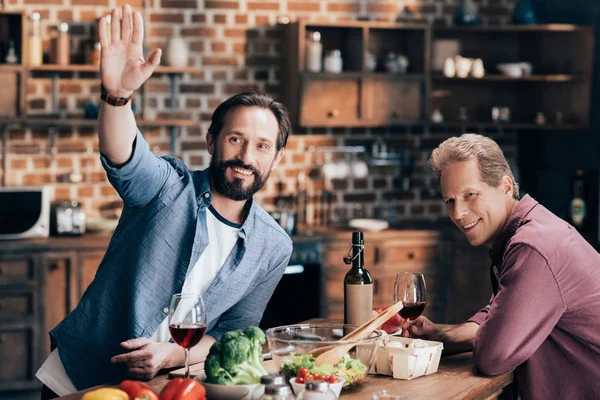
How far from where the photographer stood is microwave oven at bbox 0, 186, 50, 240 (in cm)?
506

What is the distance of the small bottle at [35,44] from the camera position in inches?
207

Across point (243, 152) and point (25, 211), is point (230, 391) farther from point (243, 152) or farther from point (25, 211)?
point (25, 211)

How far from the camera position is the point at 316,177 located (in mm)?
6043

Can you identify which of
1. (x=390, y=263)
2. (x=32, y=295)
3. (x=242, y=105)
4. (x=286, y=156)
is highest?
(x=242, y=105)

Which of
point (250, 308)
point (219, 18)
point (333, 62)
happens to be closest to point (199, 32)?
point (219, 18)

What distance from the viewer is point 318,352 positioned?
2189mm

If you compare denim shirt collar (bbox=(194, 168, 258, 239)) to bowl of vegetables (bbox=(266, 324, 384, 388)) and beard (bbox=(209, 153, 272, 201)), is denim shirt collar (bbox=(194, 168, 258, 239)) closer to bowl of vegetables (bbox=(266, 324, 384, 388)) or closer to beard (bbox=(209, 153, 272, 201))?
beard (bbox=(209, 153, 272, 201))

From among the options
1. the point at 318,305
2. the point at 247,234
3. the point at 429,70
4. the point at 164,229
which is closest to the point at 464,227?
the point at 247,234

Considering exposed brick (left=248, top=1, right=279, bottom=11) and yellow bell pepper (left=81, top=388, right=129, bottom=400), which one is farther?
exposed brick (left=248, top=1, right=279, bottom=11)

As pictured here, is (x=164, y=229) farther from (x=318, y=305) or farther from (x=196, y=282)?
(x=318, y=305)

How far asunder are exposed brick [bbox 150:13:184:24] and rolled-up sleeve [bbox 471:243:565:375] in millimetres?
3721

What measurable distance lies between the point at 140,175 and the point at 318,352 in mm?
691

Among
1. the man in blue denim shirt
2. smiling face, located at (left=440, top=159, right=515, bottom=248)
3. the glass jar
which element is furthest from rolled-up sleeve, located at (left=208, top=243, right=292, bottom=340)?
→ the glass jar

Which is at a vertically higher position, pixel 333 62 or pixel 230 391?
pixel 333 62
